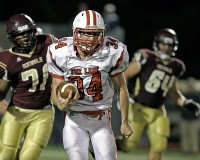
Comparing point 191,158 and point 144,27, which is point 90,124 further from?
point 144,27

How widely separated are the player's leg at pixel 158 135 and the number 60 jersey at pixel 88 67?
2112 millimetres

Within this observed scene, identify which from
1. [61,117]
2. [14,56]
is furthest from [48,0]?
[14,56]

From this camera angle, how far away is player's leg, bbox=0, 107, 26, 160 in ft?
21.9

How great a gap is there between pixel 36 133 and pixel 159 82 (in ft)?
6.48

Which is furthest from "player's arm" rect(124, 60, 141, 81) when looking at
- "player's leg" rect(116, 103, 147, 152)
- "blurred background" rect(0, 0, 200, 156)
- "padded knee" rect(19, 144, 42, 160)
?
"blurred background" rect(0, 0, 200, 156)

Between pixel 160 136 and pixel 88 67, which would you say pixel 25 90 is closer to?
pixel 88 67

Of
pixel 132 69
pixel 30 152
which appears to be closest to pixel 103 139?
pixel 30 152

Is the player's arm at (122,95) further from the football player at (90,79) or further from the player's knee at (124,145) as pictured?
the player's knee at (124,145)

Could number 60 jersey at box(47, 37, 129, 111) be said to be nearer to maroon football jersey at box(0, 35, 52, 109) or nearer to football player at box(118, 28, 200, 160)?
maroon football jersey at box(0, 35, 52, 109)

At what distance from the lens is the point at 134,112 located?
27.0 ft

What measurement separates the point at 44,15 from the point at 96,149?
11.2 meters

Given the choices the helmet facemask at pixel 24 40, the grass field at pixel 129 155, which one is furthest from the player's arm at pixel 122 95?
the grass field at pixel 129 155

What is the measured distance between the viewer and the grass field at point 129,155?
10.2 meters

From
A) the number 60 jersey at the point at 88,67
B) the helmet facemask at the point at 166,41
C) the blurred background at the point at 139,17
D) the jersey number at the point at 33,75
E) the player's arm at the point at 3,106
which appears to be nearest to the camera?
the number 60 jersey at the point at 88,67
